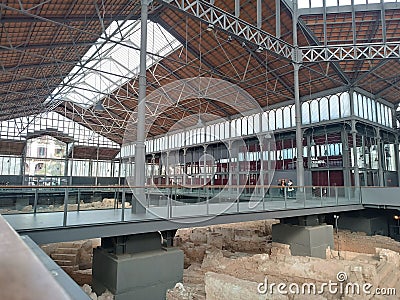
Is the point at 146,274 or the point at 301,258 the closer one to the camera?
the point at 146,274

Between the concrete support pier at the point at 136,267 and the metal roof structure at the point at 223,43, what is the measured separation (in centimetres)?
856

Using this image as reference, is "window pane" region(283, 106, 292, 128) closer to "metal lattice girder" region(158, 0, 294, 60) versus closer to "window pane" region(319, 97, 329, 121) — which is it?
"window pane" region(319, 97, 329, 121)

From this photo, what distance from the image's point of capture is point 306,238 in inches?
514

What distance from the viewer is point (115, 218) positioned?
7664 mm

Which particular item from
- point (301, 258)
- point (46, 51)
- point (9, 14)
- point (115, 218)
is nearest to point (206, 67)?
point (46, 51)

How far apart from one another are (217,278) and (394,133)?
76.5 ft

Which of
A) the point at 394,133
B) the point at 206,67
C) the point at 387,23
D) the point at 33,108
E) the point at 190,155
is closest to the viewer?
the point at 387,23

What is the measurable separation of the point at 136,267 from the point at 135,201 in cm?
181

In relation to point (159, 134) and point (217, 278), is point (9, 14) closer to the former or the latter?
point (217, 278)

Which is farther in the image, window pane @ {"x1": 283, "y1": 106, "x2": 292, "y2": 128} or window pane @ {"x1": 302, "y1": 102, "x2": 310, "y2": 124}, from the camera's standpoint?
window pane @ {"x1": 283, "y1": 106, "x2": 292, "y2": 128}

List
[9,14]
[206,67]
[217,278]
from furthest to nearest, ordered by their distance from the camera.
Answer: [206,67] < [9,14] < [217,278]

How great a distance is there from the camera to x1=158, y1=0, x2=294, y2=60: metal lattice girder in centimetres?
1179

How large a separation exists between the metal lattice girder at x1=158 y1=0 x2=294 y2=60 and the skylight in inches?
203

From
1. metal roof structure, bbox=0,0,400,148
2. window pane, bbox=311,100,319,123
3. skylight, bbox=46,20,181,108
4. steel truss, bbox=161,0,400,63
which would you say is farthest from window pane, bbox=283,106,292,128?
skylight, bbox=46,20,181,108
